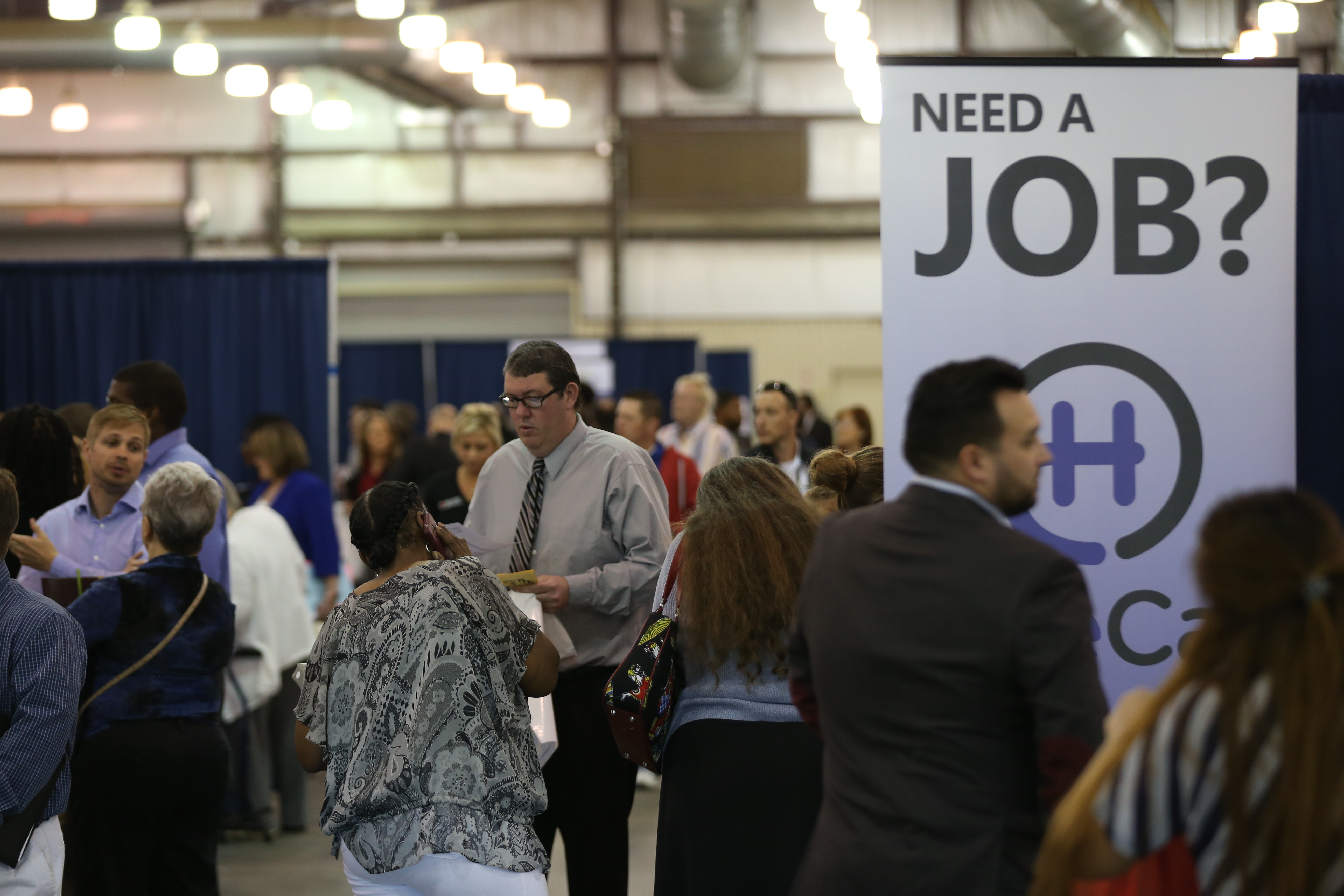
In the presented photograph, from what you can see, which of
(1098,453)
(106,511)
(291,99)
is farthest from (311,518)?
(291,99)

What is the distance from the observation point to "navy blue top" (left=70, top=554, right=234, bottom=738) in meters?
2.91

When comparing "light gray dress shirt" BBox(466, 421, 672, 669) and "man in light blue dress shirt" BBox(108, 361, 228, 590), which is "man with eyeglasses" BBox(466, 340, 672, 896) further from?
"man in light blue dress shirt" BBox(108, 361, 228, 590)

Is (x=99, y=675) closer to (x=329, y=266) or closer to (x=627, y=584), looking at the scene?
(x=627, y=584)

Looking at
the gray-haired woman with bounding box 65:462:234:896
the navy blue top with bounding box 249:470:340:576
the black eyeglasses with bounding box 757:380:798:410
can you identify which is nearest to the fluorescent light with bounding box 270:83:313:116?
the navy blue top with bounding box 249:470:340:576

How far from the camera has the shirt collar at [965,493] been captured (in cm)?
163

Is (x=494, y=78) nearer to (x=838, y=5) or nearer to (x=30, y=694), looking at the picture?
(x=838, y=5)

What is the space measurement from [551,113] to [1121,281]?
10286 mm

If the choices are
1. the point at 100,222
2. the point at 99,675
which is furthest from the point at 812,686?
the point at 100,222

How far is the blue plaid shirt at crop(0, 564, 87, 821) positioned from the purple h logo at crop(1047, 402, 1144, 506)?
1.85m

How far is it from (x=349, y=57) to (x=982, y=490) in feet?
33.8

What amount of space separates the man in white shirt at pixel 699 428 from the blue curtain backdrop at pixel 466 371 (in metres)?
4.84

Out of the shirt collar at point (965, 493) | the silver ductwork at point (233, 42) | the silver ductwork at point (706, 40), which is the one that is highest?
the silver ductwork at point (706, 40)

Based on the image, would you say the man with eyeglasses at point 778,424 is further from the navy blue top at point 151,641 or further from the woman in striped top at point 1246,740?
the woman in striped top at point 1246,740

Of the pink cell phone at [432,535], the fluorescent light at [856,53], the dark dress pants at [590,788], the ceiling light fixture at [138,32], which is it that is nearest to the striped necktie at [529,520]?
the dark dress pants at [590,788]
